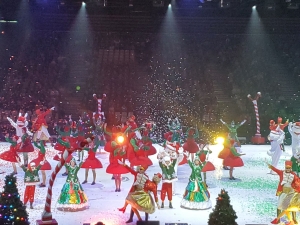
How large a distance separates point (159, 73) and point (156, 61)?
44.4 inches

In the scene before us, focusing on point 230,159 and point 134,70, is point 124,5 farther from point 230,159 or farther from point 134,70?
point 230,159

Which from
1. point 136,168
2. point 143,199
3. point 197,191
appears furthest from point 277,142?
point 143,199

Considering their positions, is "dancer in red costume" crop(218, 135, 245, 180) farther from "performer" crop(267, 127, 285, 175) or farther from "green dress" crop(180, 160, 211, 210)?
"green dress" crop(180, 160, 211, 210)

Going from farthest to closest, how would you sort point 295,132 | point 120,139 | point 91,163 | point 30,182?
point 295,132 < point 120,139 < point 91,163 < point 30,182

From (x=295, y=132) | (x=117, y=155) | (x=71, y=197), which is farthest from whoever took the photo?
(x=295, y=132)

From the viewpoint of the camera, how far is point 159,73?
21.6 metres

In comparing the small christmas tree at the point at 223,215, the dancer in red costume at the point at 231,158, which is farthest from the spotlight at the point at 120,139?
the small christmas tree at the point at 223,215

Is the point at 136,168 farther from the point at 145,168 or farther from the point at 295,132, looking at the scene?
the point at 295,132

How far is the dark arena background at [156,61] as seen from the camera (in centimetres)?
1883

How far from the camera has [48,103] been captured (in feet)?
62.0

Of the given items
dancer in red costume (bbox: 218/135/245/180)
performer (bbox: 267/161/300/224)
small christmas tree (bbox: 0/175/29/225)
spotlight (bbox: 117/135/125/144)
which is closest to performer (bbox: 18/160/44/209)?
spotlight (bbox: 117/135/125/144)

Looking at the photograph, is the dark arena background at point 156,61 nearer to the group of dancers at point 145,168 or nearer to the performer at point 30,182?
the group of dancers at point 145,168

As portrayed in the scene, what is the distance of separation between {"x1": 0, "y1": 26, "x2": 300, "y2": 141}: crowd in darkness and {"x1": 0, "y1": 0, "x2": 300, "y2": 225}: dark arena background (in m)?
0.06

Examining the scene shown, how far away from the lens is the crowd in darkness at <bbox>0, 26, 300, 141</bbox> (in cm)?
1905
